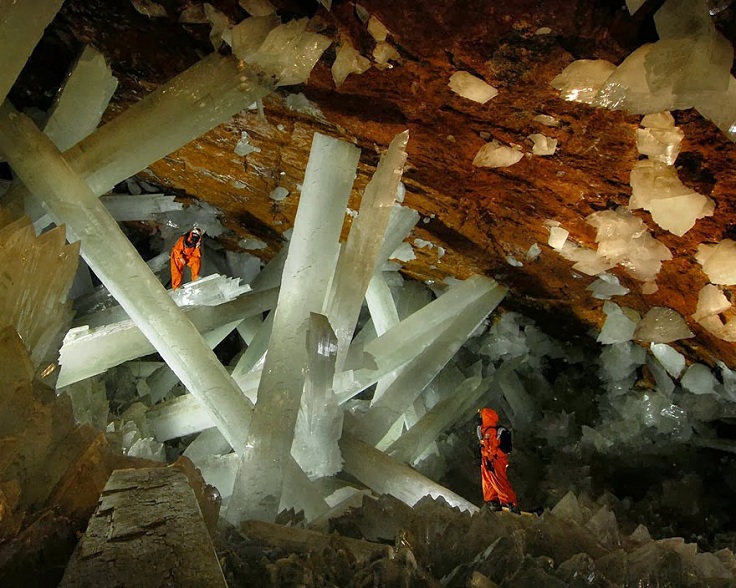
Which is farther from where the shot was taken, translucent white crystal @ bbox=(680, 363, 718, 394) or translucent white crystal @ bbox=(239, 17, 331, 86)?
translucent white crystal @ bbox=(680, 363, 718, 394)

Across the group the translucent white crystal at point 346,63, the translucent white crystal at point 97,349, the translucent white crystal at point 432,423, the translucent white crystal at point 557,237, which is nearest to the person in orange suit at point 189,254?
the translucent white crystal at point 97,349

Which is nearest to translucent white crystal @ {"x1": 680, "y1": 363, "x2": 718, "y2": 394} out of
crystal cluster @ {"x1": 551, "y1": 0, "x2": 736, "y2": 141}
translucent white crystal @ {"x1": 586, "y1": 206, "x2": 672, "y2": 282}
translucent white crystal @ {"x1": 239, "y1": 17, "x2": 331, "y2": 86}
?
translucent white crystal @ {"x1": 586, "y1": 206, "x2": 672, "y2": 282}

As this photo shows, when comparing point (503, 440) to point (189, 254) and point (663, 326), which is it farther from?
point (189, 254)

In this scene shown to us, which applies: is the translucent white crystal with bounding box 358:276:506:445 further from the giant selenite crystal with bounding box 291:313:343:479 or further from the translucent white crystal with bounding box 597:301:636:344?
the translucent white crystal with bounding box 597:301:636:344

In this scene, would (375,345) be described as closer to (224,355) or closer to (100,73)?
(100,73)

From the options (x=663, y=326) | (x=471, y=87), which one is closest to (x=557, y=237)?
(x=663, y=326)

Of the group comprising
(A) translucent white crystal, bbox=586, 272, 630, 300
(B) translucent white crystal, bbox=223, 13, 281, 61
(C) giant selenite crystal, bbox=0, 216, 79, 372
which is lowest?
(A) translucent white crystal, bbox=586, 272, 630, 300

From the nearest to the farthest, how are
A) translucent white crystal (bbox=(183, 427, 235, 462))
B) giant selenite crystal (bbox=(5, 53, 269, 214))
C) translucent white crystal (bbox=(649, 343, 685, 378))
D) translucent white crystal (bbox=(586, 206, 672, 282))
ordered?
1. giant selenite crystal (bbox=(5, 53, 269, 214))
2. translucent white crystal (bbox=(586, 206, 672, 282))
3. translucent white crystal (bbox=(649, 343, 685, 378))
4. translucent white crystal (bbox=(183, 427, 235, 462))
